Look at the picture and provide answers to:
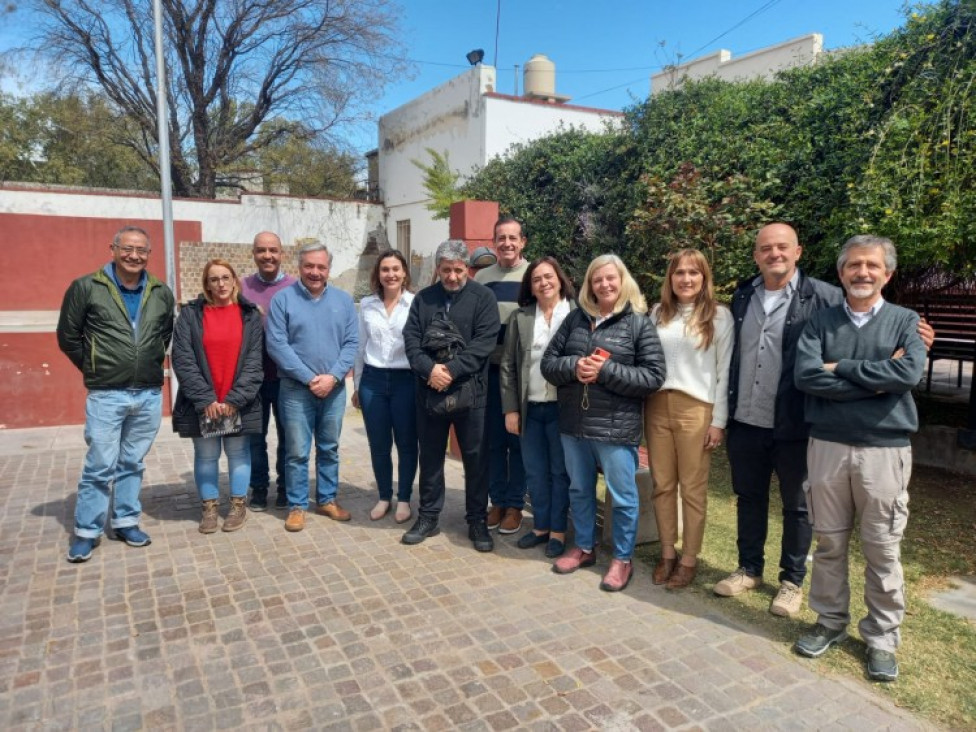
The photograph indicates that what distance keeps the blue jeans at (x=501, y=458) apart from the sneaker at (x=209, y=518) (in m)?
1.85

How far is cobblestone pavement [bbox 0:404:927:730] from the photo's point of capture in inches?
107

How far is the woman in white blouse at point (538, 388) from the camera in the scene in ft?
13.3

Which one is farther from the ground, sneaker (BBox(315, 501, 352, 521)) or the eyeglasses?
the eyeglasses

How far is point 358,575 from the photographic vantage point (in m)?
3.94

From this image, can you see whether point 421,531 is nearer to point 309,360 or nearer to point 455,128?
point 309,360

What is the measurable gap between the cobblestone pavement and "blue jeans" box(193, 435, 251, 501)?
1.00 ft

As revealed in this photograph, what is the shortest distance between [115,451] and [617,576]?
3.08 meters

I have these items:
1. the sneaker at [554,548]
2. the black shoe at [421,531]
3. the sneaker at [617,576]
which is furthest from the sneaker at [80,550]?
the sneaker at [617,576]

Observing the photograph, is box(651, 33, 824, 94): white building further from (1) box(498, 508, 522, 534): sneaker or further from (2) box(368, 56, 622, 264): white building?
(1) box(498, 508, 522, 534): sneaker

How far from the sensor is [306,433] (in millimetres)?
4684

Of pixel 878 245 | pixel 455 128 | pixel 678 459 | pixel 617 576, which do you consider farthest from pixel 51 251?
pixel 878 245

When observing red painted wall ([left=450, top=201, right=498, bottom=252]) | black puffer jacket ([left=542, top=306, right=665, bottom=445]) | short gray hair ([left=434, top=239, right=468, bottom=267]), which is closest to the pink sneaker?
black puffer jacket ([left=542, top=306, right=665, bottom=445])

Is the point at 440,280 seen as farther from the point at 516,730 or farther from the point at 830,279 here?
the point at 830,279

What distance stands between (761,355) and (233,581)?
122 inches
